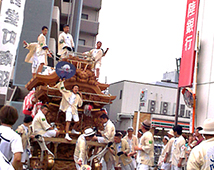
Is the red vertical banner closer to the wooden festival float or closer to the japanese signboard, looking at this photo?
the wooden festival float

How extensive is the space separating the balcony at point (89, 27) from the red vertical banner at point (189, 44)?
90.5 ft

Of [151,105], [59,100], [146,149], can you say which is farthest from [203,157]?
[151,105]

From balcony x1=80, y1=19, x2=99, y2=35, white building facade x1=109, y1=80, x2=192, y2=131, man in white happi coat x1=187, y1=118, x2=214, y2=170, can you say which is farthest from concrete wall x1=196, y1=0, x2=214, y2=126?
balcony x1=80, y1=19, x2=99, y2=35

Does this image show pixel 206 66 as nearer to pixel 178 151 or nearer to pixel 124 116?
pixel 178 151

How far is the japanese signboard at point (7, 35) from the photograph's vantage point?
11352mm

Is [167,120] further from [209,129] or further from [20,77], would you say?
[209,129]

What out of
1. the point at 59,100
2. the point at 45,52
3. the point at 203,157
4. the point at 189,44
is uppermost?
the point at 189,44

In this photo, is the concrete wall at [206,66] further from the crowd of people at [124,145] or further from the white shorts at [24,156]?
the white shorts at [24,156]

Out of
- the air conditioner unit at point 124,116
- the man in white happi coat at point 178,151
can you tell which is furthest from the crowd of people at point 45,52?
the air conditioner unit at point 124,116

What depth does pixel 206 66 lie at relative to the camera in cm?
1016

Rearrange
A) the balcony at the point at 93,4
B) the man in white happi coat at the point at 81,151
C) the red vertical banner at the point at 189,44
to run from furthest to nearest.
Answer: the balcony at the point at 93,4 → the red vertical banner at the point at 189,44 → the man in white happi coat at the point at 81,151

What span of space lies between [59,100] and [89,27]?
94.4 feet

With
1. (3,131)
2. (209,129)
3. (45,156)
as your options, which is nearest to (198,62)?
(45,156)

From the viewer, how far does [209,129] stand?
4.08 metres
